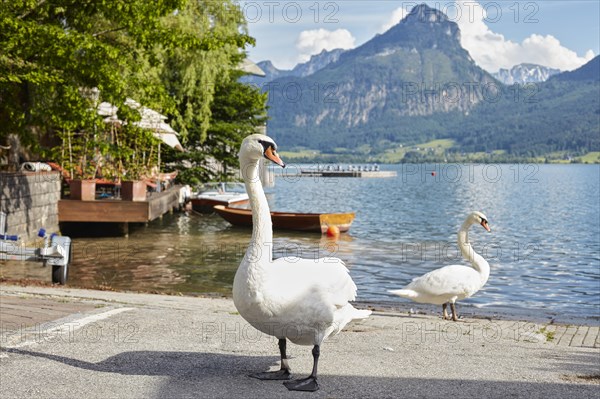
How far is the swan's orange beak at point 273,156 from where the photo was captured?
607cm

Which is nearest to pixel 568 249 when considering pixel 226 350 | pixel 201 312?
pixel 201 312

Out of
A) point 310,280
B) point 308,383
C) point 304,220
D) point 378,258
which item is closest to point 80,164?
point 304,220

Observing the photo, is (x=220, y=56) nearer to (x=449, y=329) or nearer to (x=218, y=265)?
(x=218, y=265)

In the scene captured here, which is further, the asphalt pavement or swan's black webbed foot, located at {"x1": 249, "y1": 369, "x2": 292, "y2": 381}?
swan's black webbed foot, located at {"x1": 249, "y1": 369, "x2": 292, "y2": 381}

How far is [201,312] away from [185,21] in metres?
28.2

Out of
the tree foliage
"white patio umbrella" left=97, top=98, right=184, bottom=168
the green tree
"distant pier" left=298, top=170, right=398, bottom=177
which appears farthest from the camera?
"distant pier" left=298, top=170, right=398, bottom=177

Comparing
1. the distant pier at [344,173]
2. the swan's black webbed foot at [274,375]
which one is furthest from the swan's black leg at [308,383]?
the distant pier at [344,173]

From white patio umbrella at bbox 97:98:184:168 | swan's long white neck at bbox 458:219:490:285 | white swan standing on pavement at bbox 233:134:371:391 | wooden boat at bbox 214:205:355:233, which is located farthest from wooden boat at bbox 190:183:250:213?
white swan standing on pavement at bbox 233:134:371:391

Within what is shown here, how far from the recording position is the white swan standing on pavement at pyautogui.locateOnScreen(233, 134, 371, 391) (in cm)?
624

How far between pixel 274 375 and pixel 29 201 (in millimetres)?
17324

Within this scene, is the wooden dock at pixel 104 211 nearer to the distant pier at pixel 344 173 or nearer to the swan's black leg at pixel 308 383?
the swan's black leg at pixel 308 383

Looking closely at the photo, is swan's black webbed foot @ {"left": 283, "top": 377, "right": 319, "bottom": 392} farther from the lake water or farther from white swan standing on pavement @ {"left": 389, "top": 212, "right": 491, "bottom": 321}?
the lake water

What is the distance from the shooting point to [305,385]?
Result: 6336 millimetres

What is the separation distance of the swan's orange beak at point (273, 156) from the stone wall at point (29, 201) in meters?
15.4
